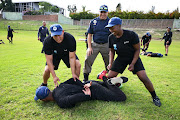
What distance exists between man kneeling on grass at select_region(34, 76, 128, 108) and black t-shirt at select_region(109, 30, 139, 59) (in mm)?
660

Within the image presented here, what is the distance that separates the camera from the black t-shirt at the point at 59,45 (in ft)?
11.6

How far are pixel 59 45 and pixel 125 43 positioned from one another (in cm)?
169

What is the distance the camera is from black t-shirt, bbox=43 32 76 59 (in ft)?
11.6

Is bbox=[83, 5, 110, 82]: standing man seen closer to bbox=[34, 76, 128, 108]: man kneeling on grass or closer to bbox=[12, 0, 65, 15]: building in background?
bbox=[34, 76, 128, 108]: man kneeling on grass

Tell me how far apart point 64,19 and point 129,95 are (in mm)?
51344

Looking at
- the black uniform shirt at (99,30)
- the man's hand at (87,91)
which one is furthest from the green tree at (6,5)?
the man's hand at (87,91)

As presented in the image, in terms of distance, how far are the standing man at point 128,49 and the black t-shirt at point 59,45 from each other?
3.42 feet

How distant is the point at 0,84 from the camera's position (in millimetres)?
4391

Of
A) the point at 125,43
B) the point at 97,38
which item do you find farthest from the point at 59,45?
the point at 125,43

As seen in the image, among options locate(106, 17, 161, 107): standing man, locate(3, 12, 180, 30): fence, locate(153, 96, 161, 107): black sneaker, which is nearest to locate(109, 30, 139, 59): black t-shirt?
locate(106, 17, 161, 107): standing man

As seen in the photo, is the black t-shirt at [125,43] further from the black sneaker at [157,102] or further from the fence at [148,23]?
the fence at [148,23]

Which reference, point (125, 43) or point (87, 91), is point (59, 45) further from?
point (125, 43)

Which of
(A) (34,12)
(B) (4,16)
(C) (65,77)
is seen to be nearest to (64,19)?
(A) (34,12)

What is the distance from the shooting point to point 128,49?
3422mm
